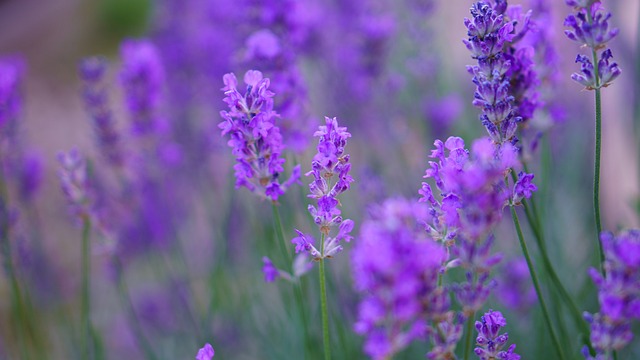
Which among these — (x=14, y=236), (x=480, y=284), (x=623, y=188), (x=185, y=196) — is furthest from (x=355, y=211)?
(x=480, y=284)

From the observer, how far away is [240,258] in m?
2.88

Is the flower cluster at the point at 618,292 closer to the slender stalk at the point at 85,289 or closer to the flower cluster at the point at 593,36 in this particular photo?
the flower cluster at the point at 593,36

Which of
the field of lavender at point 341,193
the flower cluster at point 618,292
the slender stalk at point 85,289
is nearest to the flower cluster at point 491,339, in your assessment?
the field of lavender at point 341,193

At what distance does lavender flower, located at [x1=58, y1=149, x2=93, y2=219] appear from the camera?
1548mm

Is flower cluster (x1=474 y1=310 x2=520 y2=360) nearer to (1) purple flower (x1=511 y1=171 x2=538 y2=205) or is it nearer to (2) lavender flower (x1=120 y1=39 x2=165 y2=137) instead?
(1) purple flower (x1=511 y1=171 x2=538 y2=205)

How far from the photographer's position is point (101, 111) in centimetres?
206

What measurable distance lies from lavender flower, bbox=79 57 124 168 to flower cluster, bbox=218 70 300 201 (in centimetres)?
110

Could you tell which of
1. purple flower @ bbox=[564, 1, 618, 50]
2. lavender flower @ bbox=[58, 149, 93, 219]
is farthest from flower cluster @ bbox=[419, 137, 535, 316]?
lavender flower @ bbox=[58, 149, 93, 219]

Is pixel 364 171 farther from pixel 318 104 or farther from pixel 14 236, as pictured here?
pixel 318 104

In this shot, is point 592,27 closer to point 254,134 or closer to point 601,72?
point 601,72

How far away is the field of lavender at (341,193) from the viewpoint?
2.71ft

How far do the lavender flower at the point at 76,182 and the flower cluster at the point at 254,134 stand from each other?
2.12 ft

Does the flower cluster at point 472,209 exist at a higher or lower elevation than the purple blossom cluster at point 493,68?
lower

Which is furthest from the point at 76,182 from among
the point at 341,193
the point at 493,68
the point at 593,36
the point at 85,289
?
the point at 593,36
